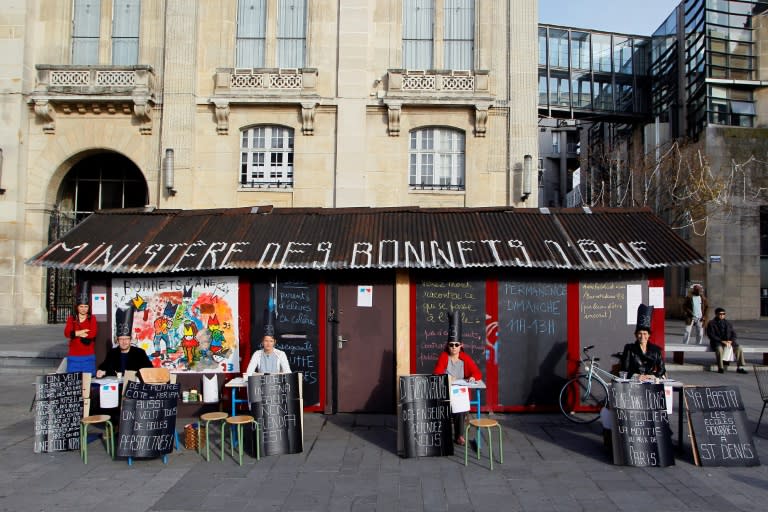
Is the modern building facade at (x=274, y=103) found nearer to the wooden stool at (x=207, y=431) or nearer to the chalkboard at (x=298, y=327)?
the chalkboard at (x=298, y=327)

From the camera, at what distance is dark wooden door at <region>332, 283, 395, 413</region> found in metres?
9.78

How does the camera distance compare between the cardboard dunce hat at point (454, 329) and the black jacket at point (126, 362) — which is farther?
the black jacket at point (126, 362)

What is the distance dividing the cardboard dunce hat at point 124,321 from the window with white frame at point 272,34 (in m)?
12.5

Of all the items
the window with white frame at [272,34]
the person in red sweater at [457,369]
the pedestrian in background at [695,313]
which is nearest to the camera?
the person in red sweater at [457,369]

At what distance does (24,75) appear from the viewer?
19.5 meters

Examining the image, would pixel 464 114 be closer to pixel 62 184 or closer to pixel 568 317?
pixel 568 317

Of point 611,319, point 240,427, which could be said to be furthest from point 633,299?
point 240,427

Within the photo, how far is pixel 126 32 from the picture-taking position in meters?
20.1

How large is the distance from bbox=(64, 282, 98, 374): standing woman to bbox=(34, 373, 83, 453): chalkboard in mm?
1062

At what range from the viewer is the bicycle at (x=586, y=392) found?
375 inches

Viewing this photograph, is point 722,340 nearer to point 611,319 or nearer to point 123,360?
point 611,319

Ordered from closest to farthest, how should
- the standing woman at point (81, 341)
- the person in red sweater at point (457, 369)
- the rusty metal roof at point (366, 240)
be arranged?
the person in red sweater at point (457, 369), the standing woman at point (81, 341), the rusty metal roof at point (366, 240)

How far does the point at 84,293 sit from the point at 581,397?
8.16m

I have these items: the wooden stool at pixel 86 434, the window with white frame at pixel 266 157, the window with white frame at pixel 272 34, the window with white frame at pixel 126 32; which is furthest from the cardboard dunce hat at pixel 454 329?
the window with white frame at pixel 126 32
